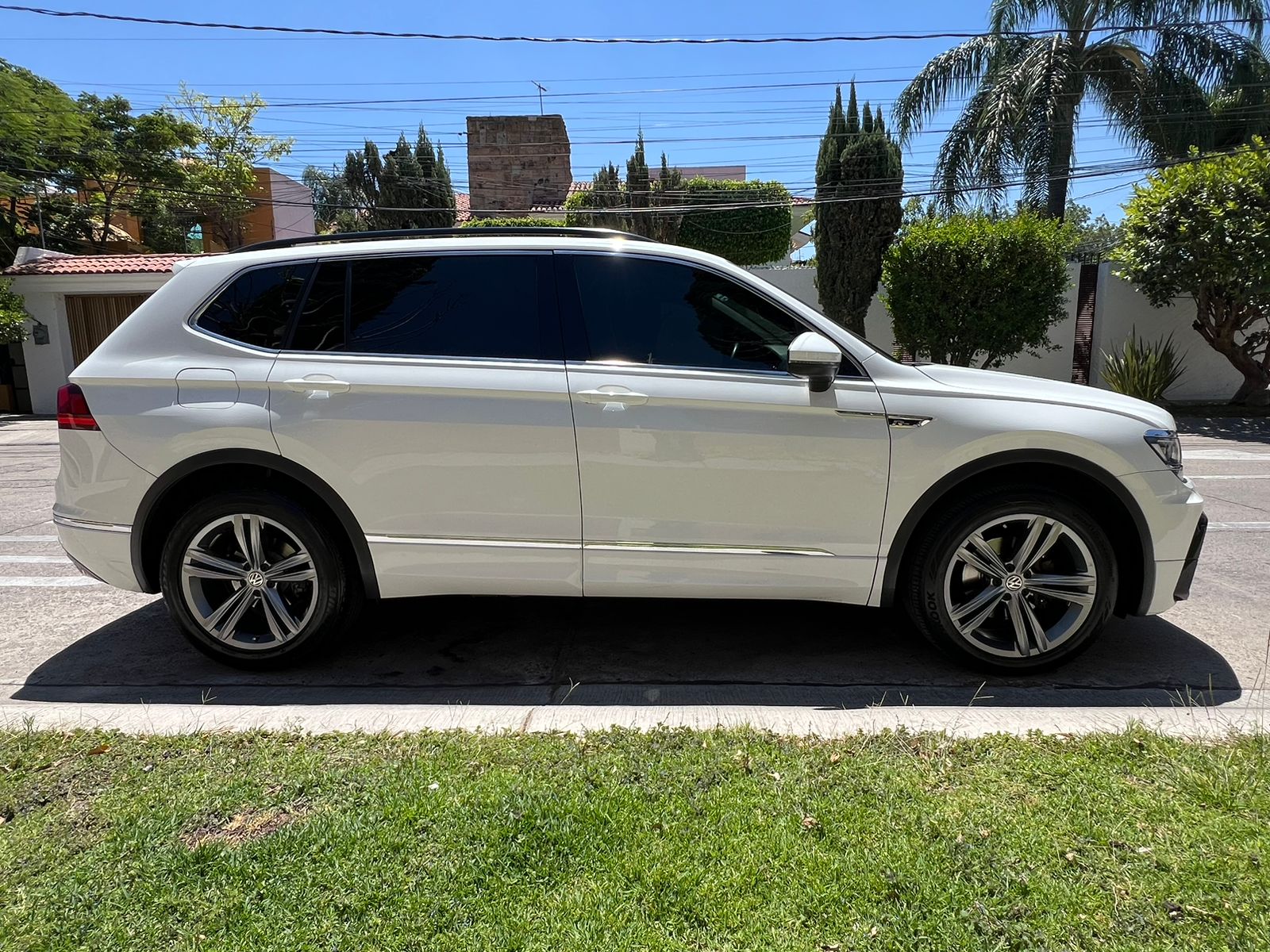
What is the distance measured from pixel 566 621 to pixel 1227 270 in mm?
13213

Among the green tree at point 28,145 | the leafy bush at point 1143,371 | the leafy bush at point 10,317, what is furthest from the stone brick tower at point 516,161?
the leafy bush at point 1143,371

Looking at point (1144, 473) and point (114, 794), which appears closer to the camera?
point (114, 794)

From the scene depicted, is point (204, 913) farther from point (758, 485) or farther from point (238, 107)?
point (238, 107)

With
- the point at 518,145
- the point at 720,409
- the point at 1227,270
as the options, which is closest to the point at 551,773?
the point at 720,409

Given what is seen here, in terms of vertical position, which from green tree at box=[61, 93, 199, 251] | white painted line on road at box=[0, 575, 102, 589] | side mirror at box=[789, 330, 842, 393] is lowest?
white painted line on road at box=[0, 575, 102, 589]

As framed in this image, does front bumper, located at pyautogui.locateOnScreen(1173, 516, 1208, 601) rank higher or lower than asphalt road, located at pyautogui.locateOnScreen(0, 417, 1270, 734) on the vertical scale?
higher

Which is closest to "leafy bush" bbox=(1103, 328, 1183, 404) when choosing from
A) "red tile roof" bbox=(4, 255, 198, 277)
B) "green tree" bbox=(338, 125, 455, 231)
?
"red tile roof" bbox=(4, 255, 198, 277)

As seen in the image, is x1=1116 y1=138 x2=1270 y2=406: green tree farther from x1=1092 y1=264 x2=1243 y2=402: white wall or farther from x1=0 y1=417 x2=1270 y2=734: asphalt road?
x1=0 y1=417 x2=1270 y2=734: asphalt road

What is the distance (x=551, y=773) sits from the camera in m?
2.77

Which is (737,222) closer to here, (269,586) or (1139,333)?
(1139,333)

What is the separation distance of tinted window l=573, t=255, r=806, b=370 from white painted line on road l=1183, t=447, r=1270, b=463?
859 centimetres

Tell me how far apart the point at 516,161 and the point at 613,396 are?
40485mm

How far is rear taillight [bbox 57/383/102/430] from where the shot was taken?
3.74 m

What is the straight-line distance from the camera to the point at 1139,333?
16312mm
